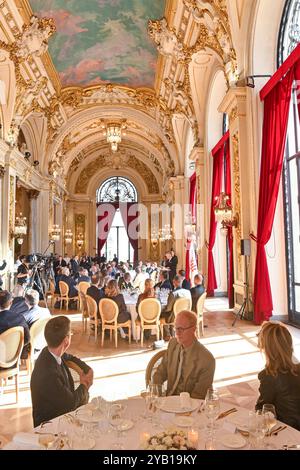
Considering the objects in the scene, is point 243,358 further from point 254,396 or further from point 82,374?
point 82,374

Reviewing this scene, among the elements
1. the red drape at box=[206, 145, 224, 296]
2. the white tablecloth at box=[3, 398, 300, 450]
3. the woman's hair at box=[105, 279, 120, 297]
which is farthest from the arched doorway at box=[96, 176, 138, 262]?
the white tablecloth at box=[3, 398, 300, 450]

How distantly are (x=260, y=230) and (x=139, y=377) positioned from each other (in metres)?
3.89

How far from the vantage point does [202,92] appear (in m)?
11.7

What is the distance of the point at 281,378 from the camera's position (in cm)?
220

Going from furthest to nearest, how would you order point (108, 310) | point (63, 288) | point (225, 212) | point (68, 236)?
point (68, 236) < point (63, 288) < point (225, 212) < point (108, 310)

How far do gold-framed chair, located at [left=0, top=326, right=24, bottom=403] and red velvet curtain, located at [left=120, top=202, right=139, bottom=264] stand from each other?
838 inches

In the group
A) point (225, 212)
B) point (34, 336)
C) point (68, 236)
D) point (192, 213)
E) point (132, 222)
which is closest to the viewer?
point (34, 336)

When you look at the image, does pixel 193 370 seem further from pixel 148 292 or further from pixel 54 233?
pixel 54 233

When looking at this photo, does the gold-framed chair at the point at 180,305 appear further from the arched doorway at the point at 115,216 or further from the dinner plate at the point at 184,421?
the arched doorway at the point at 115,216

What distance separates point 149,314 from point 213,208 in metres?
5.54

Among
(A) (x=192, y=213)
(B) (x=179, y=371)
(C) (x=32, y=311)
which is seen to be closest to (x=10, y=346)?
(C) (x=32, y=311)

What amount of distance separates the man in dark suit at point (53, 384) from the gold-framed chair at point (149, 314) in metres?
3.67

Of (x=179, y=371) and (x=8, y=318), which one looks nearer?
(x=179, y=371)

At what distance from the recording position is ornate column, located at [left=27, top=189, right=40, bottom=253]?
16.3m
